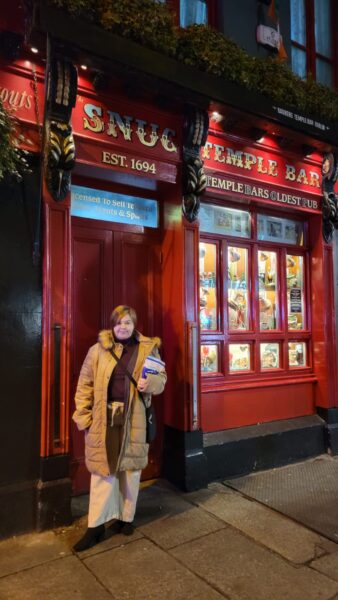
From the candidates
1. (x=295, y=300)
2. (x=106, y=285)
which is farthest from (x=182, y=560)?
(x=295, y=300)

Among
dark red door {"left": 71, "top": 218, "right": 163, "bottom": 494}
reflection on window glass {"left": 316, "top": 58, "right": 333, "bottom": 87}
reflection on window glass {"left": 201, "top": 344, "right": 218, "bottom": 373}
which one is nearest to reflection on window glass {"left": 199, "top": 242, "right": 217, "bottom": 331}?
reflection on window glass {"left": 201, "top": 344, "right": 218, "bottom": 373}

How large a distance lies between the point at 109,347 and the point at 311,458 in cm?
360

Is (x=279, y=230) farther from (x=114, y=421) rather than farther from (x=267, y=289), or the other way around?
(x=114, y=421)

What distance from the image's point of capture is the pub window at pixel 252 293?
18.0ft

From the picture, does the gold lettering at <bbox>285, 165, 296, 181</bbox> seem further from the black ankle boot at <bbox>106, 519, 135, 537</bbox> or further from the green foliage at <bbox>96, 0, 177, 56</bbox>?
the black ankle boot at <bbox>106, 519, 135, 537</bbox>

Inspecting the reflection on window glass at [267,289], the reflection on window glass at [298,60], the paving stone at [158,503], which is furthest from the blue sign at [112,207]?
A: the reflection on window glass at [298,60]

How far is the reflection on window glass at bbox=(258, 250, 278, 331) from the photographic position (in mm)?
5961

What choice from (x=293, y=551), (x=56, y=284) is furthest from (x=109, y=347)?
(x=293, y=551)

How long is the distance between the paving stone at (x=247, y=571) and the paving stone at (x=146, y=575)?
10 centimetres

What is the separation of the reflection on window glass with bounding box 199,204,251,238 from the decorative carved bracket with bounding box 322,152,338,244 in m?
1.21

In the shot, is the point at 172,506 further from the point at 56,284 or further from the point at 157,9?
the point at 157,9

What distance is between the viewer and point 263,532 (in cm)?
380

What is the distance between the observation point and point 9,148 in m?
3.51

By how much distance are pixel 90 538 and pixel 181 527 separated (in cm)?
82
